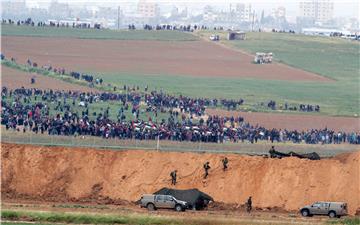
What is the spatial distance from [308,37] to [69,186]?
113 meters

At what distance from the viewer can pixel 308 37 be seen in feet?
537

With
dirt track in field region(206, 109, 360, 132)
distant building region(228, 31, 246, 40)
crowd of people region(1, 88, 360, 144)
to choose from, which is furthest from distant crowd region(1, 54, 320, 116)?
distant building region(228, 31, 246, 40)

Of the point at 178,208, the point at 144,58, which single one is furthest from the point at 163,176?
the point at 144,58

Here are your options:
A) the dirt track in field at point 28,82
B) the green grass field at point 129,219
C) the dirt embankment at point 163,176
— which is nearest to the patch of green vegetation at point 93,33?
the dirt track in field at point 28,82

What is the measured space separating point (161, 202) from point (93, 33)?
312ft

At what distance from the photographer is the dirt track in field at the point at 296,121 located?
84.1 meters

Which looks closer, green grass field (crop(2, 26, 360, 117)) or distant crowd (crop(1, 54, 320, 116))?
distant crowd (crop(1, 54, 320, 116))

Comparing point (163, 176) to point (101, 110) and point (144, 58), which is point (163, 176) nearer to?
point (101, 110)

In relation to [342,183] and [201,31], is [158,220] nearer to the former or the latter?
[342,183]

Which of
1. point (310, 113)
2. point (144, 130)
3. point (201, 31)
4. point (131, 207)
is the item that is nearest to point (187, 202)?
point (131, 207)

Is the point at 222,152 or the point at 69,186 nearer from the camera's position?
the point at 69,186

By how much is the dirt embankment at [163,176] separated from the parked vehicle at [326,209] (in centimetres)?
264

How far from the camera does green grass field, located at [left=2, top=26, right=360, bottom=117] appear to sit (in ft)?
339

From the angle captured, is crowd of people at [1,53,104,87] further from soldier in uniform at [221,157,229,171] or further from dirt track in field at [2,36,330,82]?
soldier in uniform at [221,157,229,171]
